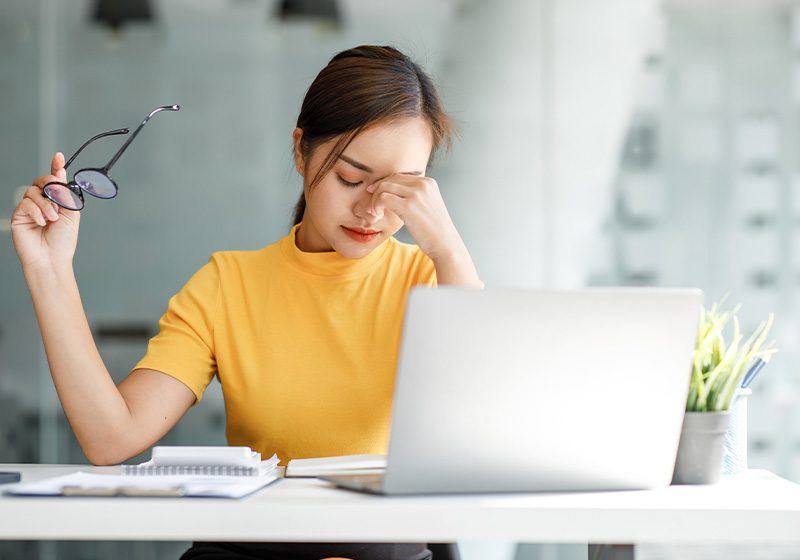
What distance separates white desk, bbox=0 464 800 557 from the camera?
2.29 ft

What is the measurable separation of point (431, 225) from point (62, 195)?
55 centimetres

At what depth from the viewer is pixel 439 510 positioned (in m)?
0.70

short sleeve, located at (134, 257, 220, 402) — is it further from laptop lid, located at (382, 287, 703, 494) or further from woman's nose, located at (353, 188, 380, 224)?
laptop lid, located at (382, 287, 703, 494)

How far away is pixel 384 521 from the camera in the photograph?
70 cm

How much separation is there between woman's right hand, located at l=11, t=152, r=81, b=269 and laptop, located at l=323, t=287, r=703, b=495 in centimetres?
60

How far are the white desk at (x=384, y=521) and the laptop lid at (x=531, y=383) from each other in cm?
5

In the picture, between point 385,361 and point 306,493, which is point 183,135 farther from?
point 306,493

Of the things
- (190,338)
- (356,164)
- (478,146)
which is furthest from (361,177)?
(478,146)

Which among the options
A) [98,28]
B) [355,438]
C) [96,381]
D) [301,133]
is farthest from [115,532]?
[98,28]

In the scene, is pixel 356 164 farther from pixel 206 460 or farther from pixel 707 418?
pixel 707 418

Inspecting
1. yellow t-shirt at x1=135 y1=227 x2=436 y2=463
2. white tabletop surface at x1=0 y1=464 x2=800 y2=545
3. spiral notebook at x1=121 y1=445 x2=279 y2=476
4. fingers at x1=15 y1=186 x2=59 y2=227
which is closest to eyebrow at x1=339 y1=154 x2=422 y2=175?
yellow t-shirt at x1=135 y1=227 x2=436 y2=463

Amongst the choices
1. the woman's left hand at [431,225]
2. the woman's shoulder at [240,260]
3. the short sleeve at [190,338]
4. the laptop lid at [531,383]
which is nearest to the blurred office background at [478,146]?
the woman's shoulder at [240,260]

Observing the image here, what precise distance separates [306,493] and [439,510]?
165 millimetres

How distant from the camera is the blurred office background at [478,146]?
95.1 inches
